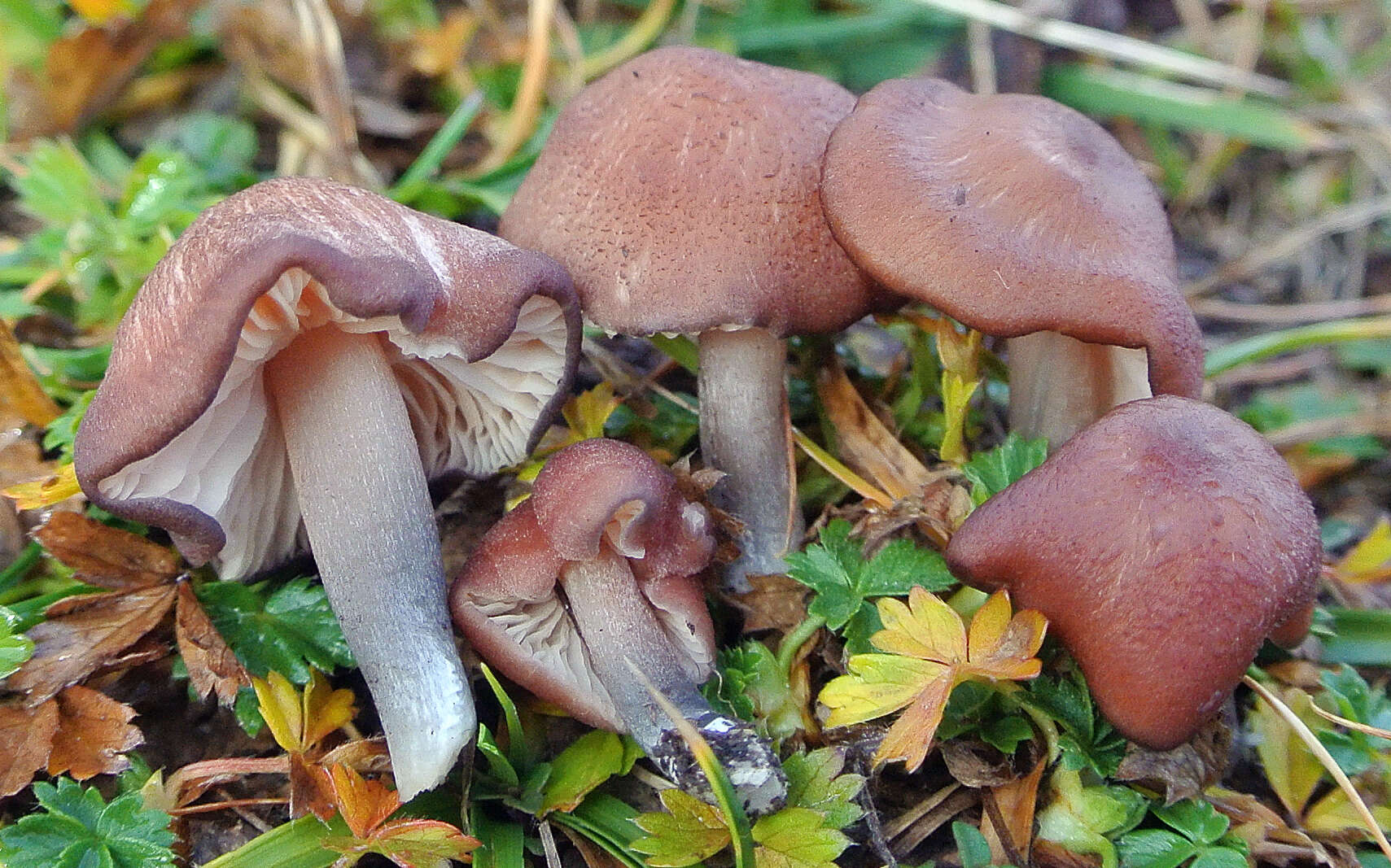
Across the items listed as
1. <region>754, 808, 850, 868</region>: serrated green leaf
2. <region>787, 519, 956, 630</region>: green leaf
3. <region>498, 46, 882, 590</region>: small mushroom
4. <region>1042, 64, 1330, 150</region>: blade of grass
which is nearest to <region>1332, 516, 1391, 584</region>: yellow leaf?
<region>787, 519, 956, 630</region>: green leaf

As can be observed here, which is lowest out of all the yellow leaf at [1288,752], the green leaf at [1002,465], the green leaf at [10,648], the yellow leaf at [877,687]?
the yellow leaf at [1288,752]

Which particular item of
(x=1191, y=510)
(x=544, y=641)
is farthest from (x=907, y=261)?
(x=544, y=641)

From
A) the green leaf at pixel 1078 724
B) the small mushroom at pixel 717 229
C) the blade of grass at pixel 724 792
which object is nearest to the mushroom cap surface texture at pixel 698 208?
the small mushroom at pixel 717 229

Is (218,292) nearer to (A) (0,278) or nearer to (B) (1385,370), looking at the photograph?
(A) (0,278)

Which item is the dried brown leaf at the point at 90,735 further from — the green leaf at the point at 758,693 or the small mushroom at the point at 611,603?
the green leaf at the point at 758,693

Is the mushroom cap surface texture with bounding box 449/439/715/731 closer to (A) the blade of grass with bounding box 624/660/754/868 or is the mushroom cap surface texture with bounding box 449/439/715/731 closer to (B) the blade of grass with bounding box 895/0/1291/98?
(A) the blade of grass with bounding box 624/660/754/868

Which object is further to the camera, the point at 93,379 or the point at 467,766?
the point at 93,379

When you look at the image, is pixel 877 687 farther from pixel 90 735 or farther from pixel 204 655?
pixel 90 735

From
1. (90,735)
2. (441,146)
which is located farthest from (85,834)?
(441,146)
